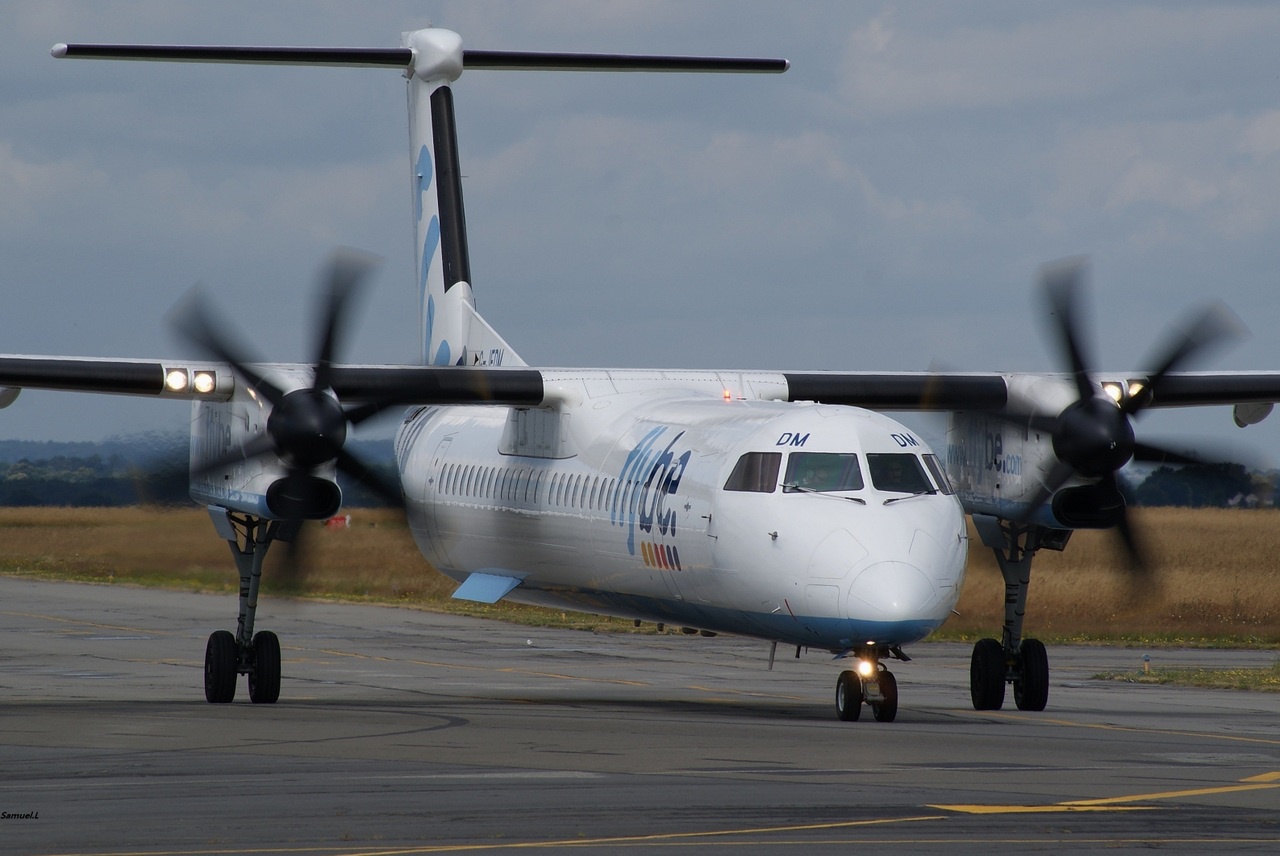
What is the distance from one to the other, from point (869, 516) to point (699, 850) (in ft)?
21.7

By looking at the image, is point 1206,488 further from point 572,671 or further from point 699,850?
point 699,850

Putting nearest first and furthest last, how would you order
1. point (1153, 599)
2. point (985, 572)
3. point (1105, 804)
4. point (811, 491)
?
point (1105, 804) < point (811, 491) < point (1153, 599) < point (985, 572)

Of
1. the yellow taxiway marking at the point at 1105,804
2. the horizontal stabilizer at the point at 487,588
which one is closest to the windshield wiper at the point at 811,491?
the yellow taxiway marking at the point at 1105,804

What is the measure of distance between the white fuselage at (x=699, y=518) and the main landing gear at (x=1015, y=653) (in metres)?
3.65

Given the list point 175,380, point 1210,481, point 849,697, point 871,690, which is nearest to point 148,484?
point 175,380

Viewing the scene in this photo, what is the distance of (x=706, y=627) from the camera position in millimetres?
17547

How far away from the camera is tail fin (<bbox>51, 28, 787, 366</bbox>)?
25.8 metres

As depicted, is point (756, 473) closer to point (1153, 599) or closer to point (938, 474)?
point (938, 474)

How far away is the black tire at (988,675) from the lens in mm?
19641

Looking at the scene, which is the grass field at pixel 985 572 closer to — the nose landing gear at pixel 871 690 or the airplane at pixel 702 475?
the airplane at pixel 702 475

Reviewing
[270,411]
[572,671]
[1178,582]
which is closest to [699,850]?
[270,411]

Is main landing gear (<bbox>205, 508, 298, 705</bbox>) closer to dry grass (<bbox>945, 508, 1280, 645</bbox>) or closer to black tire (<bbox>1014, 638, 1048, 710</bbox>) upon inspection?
black tire (<bbox>1014, 638, 1048, 710</bbox>)

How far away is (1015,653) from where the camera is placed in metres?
20.0

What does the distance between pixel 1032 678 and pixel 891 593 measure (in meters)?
5.66
